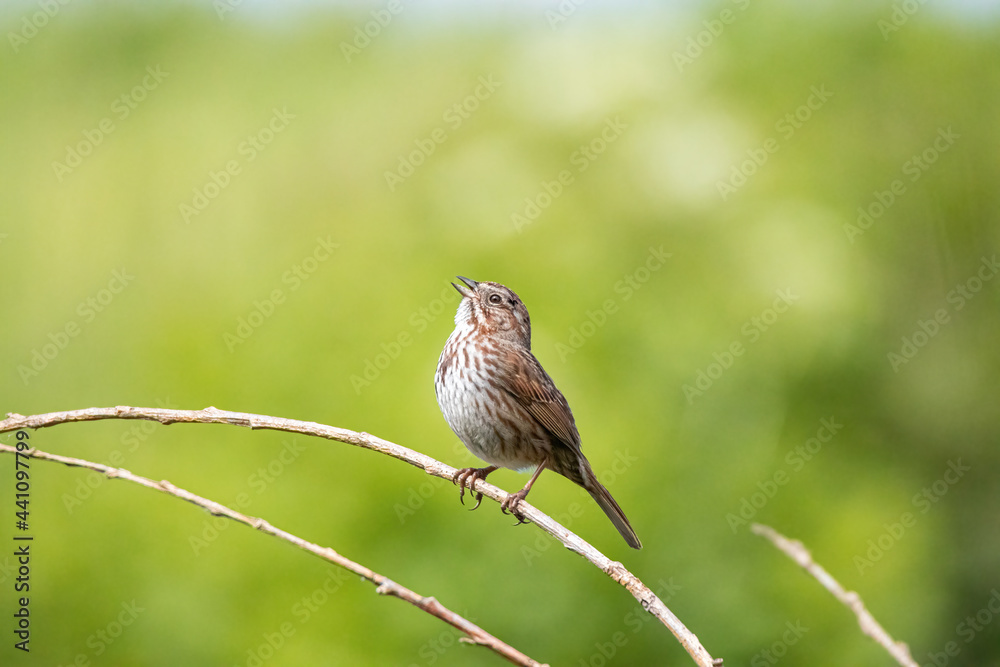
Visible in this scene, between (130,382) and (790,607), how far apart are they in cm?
636

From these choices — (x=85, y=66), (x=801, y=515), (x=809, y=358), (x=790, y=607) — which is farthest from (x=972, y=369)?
(x=85, y=66)

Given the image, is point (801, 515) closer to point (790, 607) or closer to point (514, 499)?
point (790, 607)

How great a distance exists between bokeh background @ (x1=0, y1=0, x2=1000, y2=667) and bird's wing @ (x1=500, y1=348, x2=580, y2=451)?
288 cm

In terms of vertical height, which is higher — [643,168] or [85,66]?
[643,168]

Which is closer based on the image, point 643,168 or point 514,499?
point 514,499

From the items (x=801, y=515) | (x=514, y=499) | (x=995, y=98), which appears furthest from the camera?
(x=995, y=98)

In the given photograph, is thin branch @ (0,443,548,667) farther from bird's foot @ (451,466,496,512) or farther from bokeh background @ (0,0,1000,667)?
bokeh background @ (0,0,1000,667)

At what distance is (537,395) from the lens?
3.81 m

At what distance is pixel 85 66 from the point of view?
966 cm

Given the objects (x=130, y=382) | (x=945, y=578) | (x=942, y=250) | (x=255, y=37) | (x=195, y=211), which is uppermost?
(x=942, y=250)

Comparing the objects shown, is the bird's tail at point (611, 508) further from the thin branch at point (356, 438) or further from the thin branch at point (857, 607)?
the thin branch at point (857, 607)

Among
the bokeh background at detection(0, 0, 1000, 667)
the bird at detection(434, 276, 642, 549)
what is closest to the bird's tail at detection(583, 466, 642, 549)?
the bird at detection(434, 276, 642, 549)

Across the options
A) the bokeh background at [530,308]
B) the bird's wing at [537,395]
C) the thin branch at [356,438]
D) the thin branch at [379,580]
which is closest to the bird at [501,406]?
the bird's wing at [537,395]

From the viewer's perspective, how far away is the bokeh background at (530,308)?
7469mm
